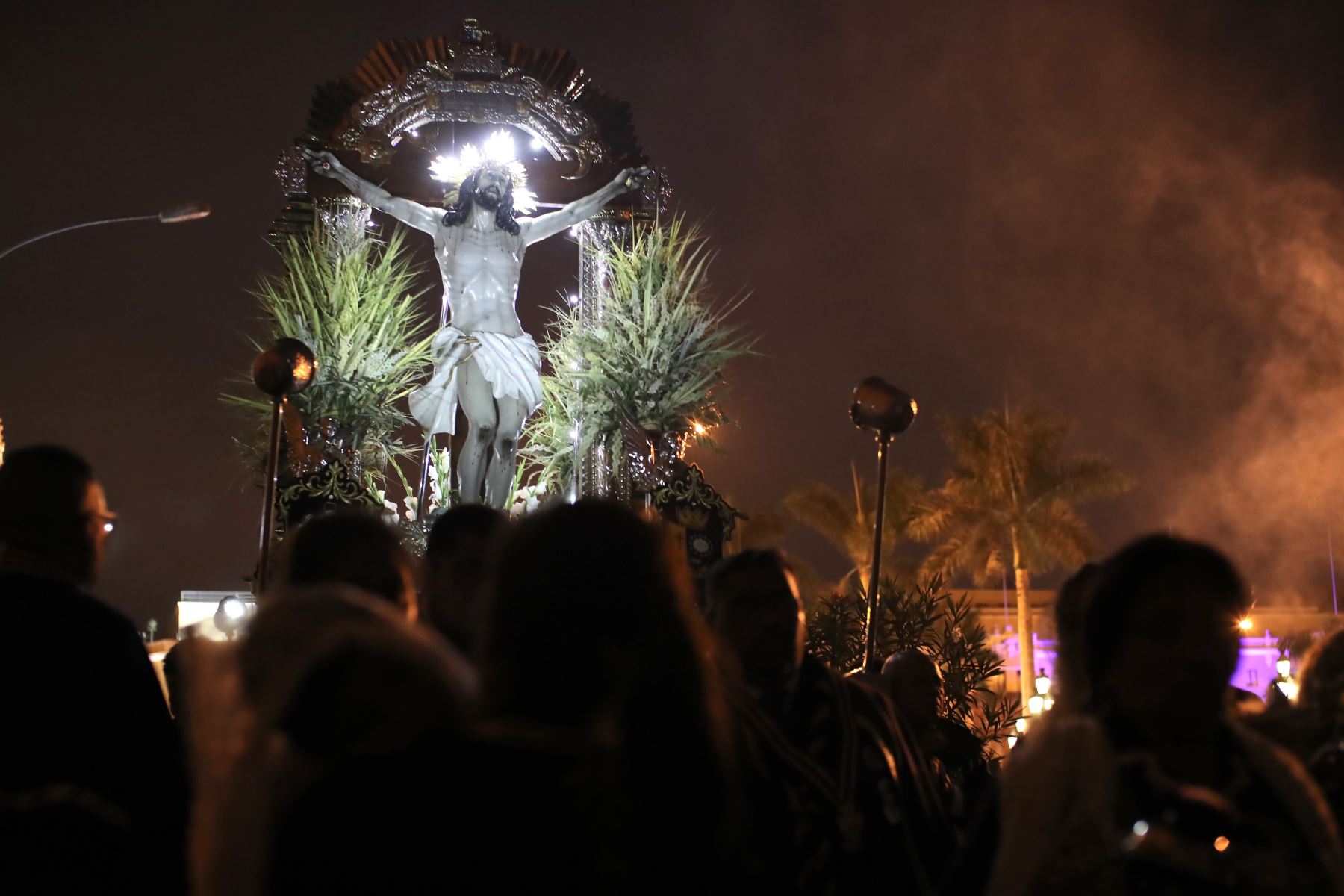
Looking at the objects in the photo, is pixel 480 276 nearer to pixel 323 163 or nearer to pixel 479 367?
pixel 479 367

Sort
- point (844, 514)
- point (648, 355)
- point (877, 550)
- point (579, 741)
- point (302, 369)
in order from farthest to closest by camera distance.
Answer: point (844, 514)
point (648, 355)
point (302, 369)
point (877, 550)
point (579, 741)

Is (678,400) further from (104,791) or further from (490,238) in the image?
(104,791)

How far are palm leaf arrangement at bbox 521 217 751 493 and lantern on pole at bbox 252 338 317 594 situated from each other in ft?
13.2

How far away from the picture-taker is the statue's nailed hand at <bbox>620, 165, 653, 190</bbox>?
1256cm

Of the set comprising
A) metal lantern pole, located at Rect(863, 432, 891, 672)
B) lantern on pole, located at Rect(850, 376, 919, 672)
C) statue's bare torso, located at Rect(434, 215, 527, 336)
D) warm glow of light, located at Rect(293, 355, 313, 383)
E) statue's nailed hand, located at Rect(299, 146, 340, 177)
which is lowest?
metal lantern pole, located at Rect(863, 432, 891, 672)

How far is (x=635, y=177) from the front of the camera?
12.6 metres

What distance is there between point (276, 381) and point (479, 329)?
449 centimetres

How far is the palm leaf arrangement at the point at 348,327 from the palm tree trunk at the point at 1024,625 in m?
17.2

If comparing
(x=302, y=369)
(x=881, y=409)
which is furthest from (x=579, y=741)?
(x=302, y=369)

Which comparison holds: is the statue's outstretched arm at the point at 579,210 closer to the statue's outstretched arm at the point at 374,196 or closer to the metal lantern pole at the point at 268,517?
the statue's outstretched arm at the point at 374,196

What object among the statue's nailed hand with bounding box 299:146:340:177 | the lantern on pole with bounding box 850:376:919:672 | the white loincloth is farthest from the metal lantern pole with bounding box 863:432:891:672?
the statue's nailed hand with bounding box 299:146:340:177

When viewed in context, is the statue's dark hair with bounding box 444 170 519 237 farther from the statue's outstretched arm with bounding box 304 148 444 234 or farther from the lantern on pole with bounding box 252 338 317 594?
the lantern on pole with bounding box 252 338 317 594

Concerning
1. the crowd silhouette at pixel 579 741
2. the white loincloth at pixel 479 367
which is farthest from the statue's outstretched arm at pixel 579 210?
the crowd silhouette at pixel 579 741

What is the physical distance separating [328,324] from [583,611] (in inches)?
383
